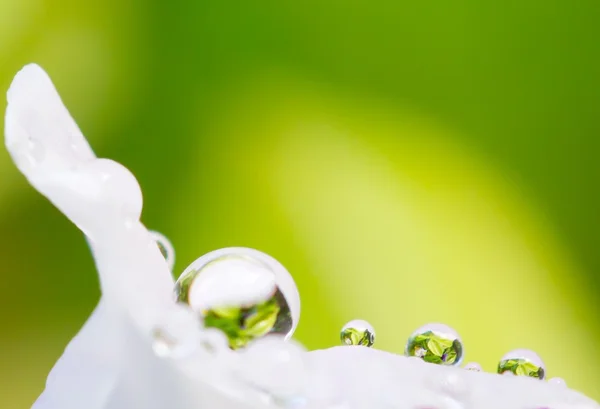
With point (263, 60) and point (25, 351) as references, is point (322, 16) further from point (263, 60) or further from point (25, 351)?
point (25, 351)

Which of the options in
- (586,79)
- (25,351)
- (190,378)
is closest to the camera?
(190,378)

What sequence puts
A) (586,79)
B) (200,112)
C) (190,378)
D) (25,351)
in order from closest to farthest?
1. (190,378)
2. (25,351)
3. (200,112)
4. (586,79)

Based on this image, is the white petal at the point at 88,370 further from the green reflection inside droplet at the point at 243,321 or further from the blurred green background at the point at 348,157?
the blurred green background at the point at 348,157

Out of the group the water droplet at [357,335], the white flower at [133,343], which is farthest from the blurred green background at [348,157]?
the white flower at [133,343]

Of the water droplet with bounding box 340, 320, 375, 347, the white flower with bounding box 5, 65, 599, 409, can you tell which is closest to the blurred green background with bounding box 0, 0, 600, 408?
the water droplet with bounding box 340, 320, 375, 347

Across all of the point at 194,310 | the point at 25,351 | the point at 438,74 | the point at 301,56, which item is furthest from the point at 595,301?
the point at 194,310

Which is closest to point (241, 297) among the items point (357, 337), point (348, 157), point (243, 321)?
point (243, 321)
